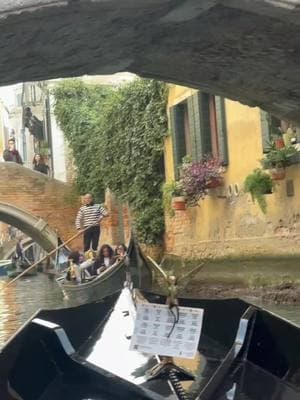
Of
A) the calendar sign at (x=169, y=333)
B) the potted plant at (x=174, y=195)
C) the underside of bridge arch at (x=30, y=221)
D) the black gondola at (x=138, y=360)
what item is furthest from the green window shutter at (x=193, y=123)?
the calendar sign at (x=169, y=333)

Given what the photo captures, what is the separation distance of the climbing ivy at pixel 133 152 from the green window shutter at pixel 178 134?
251 mm

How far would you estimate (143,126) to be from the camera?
8016 millimetres

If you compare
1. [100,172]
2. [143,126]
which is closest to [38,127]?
[100,172]

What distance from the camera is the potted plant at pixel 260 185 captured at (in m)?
5.77

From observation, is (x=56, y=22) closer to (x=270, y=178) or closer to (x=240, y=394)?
(x=240, y=394)

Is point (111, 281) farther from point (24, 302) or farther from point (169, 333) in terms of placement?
point (169, 333)

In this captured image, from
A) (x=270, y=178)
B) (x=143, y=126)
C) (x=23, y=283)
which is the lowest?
(x=23, y=283)

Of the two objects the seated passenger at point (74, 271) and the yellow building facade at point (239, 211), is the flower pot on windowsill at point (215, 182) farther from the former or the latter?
the seated passenger at point (74, 271)

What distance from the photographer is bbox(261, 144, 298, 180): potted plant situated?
17.6 ft

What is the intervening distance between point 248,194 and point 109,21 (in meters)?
4.46

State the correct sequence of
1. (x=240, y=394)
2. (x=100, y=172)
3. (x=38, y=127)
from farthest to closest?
(x=38, y=127)
(x=100, y=172)
(x=240, y=394)

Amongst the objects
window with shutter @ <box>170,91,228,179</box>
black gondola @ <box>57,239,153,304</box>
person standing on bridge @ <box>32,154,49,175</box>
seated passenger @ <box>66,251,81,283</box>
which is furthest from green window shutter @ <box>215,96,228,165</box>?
person standing on bridge @ <box>32,154,49,175</box>

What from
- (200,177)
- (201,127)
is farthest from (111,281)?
(201,127)

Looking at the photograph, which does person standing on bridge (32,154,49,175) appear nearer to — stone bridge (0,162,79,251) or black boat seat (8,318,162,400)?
stone bridge (0,162,79,251)
